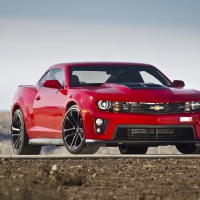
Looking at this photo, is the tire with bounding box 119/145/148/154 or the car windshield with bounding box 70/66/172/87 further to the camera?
the tire with bounding box 119/145/148/154

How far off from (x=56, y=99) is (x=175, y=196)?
6.99 metres

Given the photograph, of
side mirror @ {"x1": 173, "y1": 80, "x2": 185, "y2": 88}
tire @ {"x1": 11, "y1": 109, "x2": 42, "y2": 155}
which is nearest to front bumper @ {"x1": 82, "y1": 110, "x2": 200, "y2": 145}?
side mirror @ {"x1": 173, "y1": 80, "x2": 185, "y2": 88}

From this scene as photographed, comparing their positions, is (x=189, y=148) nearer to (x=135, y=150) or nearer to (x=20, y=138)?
(x=135, y=150)

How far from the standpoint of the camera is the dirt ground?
354 inches

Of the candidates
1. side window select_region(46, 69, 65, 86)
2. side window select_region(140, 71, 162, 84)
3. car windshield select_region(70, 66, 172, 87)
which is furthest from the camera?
side window select_region(140, 71, 162, 84)

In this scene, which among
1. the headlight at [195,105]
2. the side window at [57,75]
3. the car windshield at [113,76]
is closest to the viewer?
the headlight at [195,105]

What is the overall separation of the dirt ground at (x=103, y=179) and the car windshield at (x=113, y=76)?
7.46 feet

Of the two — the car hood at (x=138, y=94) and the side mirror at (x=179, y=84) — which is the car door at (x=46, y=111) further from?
the side mirror at (x=179, y=84)

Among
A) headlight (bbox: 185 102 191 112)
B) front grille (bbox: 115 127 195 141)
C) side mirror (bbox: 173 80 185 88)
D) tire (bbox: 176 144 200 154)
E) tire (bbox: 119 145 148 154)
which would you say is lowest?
tire (bbox: 119 145 148 154)

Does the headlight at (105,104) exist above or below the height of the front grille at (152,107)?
above

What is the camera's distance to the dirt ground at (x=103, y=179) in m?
8.98

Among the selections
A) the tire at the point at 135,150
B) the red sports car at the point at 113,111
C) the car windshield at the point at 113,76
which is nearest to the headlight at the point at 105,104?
the red sports car at the point at 113,111

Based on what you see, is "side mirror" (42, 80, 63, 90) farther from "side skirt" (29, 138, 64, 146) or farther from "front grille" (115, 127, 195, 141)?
"front grille" (115, 127, 195, 141)

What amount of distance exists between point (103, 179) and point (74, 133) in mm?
4449
